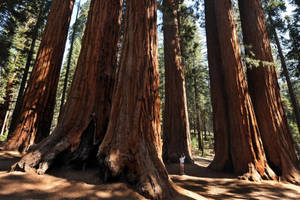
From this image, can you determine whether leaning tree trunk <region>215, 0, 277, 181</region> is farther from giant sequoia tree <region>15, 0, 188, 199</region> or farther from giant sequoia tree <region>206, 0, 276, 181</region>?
giant sequoia tree <region>15, 0, 188, 199</region>

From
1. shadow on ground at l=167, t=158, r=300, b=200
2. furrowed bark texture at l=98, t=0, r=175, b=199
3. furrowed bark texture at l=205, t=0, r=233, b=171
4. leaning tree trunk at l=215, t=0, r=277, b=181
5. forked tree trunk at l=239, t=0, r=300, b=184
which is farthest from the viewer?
furrowed bark texture at l=205, t=0, r=233, b=171

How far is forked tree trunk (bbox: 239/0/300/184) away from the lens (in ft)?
18.4

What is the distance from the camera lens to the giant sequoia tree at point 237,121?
18.0 ft

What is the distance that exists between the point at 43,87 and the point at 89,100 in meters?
2.94

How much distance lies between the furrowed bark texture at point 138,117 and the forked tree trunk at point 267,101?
16.4 feet

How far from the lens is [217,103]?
7.15 metres

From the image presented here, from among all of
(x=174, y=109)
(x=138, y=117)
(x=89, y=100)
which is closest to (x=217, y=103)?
(x=174, y=109)

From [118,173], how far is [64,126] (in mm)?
1708

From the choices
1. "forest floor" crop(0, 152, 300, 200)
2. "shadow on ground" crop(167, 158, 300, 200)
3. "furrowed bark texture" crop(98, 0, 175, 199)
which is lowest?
"shadow on ground" crop(167, 158, 300, 200)

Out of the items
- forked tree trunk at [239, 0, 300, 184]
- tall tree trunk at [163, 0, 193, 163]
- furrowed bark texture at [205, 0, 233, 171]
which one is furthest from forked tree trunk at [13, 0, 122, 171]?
forked tree trunk at [239, 0, 300, 184]

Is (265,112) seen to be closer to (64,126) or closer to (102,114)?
(102,114)

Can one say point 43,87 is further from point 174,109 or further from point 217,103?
point 217,103

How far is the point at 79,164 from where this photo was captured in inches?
123

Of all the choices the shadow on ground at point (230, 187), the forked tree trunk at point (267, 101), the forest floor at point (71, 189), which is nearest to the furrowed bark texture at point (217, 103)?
the shadow on ground at point (230, 187)
